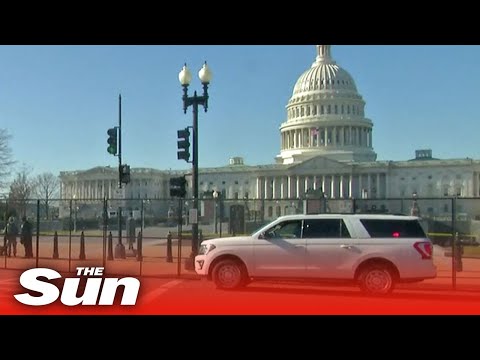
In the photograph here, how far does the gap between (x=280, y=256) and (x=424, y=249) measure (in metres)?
2.97

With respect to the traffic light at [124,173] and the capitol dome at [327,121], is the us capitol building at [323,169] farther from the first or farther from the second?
the traffic light at [124,173]

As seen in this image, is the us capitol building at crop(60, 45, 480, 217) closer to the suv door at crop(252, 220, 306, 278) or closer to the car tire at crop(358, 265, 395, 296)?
the suv door at crop(252, 220, 306, 278)

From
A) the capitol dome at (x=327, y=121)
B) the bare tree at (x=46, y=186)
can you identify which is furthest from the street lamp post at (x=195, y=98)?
the capitol dome at (x=327, y=121)

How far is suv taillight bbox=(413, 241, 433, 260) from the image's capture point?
1259 centimetres

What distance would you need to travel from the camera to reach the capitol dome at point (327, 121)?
413 feet

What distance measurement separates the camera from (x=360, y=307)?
11594 millimetres

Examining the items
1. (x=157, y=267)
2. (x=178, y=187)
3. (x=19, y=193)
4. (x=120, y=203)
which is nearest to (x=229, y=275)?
(x=157, y=267)

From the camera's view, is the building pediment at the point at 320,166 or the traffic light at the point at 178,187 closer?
the traffic light at the point at 178,187

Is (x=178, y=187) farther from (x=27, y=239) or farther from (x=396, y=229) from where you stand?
(x=396, y=229)

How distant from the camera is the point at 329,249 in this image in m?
13.0

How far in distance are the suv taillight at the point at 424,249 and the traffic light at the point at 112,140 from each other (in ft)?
48.8

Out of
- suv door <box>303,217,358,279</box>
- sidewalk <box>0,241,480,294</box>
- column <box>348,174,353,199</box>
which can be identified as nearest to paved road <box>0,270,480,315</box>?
suv door <box>303,217,358,279</box>

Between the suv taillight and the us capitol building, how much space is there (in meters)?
94.1
